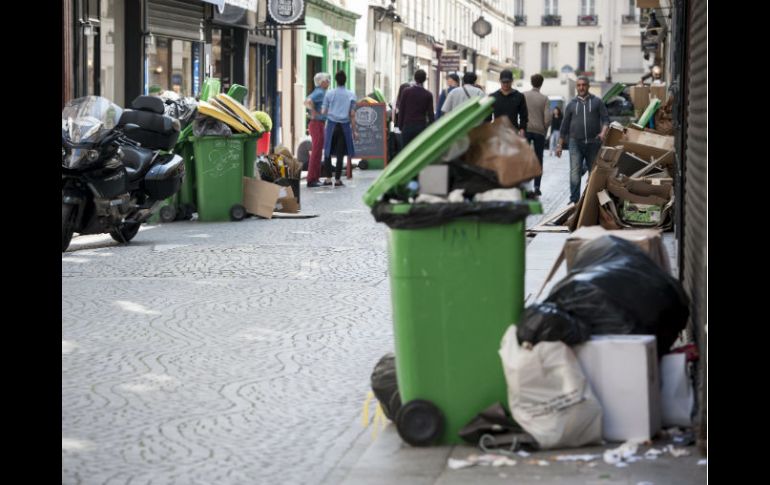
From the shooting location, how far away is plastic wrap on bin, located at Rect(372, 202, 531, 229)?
5.71 m

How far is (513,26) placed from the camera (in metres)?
95.3

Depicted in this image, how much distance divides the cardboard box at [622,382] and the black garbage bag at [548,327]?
73mm

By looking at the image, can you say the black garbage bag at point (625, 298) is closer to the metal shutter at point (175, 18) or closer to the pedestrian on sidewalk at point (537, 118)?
the pedestrian on sidewalk at point (537, 118)

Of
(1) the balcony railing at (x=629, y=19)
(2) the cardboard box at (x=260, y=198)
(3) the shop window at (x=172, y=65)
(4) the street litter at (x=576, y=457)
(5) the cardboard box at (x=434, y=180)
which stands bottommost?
(4) the street litter at (x=576, y=457)

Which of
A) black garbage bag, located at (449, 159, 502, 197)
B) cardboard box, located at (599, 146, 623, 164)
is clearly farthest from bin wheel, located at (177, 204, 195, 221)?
black garbage bag, located at (449, 159, 502, 197)

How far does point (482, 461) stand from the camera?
18.1ft

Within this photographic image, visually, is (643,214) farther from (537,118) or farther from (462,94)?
(462,94)

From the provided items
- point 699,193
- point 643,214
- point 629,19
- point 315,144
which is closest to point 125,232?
point 643,214

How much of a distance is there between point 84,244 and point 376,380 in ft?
26.8

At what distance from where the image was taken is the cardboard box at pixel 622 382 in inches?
225

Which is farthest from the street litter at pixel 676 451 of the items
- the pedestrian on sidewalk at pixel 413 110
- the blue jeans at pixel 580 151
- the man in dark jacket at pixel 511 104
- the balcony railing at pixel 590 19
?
the balcony railing at pixel 590 19

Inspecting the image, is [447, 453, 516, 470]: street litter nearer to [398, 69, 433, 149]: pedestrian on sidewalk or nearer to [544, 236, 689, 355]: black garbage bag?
[544, 236, 689, 355]: black garbage bag

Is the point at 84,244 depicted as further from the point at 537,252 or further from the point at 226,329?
the point at 226,329
